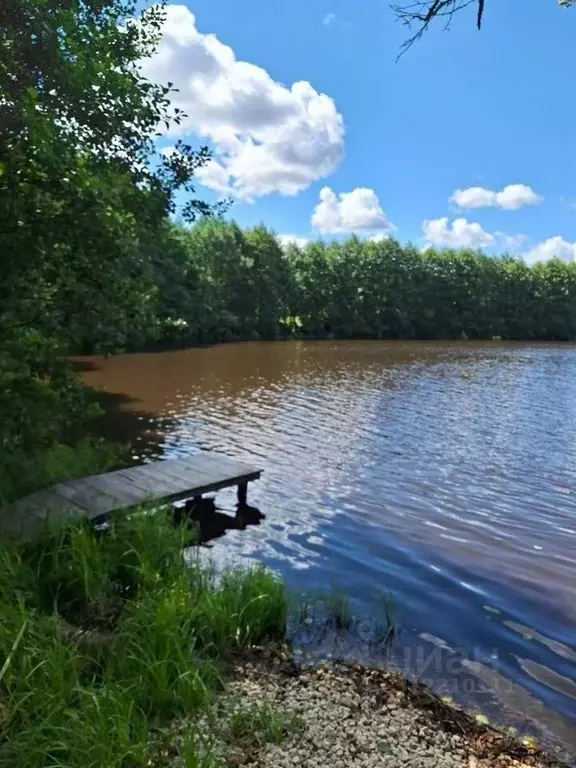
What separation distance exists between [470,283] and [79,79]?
5624 cm

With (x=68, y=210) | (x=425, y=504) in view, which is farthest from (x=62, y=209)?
(x=425, y=504)

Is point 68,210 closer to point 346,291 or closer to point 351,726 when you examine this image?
point 351,726

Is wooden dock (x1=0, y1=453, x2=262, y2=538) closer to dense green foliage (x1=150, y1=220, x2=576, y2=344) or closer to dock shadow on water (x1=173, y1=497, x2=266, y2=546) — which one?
dock shadow on water (x1=173, y1=497, x2=266, y2=546)

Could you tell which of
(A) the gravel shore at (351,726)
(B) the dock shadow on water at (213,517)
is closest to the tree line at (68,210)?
(B) the dock shadow on water at (213,517)

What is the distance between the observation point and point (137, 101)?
6.99 meters

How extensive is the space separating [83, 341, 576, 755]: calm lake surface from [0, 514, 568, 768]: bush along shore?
0.81 metres

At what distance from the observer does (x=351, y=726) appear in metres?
3.84

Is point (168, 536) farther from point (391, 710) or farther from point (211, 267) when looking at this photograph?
point (211, 267)

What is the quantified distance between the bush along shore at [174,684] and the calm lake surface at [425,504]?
81 centimetres

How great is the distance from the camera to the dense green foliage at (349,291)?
40656 mm

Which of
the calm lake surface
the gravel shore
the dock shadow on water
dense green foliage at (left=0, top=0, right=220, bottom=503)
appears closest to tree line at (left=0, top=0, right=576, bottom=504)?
dense green foliage at (left=0, top=0, right=220, bottom=503)

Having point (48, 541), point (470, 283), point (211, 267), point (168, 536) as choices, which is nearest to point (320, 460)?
point (168, 536)

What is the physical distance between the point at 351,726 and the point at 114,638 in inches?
67.5

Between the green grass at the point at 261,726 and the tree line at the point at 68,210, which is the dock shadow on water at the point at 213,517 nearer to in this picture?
the tree line at the point at 68,210
